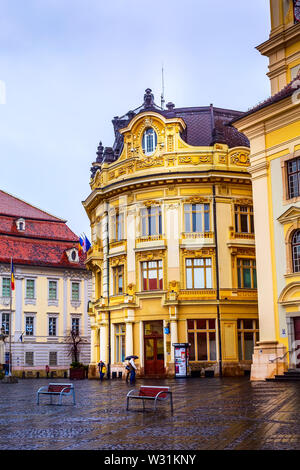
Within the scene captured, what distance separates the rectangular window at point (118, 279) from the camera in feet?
156

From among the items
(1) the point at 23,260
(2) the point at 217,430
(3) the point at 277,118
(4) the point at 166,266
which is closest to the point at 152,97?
(4) the point at 166,266

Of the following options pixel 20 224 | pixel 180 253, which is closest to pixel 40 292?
pixel 20 224

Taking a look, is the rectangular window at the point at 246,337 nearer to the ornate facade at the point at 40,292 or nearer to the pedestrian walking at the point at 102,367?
the pedestrian walking at the point at 102,367

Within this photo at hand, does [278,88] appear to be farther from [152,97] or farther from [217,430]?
[217,430]

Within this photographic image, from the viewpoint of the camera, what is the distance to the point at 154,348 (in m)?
44.8

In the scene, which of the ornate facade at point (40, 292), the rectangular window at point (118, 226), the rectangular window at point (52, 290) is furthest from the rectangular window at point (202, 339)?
the rectangular window at point (52, 290)

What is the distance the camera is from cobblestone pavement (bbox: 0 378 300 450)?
447 inches

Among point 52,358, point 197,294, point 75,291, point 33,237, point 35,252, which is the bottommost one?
point 52,358

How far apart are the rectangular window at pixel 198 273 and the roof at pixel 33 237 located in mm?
30538

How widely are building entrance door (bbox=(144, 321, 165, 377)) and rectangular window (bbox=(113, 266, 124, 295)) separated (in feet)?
12.6

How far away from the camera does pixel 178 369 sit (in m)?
40.5

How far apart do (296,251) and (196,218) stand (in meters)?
15.0

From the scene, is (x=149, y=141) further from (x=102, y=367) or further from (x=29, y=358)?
(x=29, y=358)
